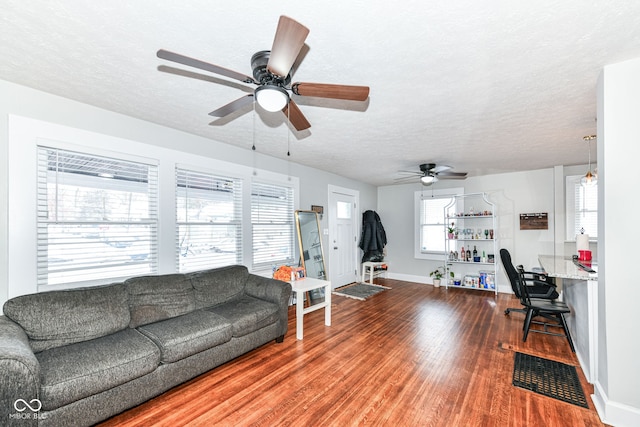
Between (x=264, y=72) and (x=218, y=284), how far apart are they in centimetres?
237

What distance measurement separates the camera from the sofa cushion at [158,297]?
2479 mm

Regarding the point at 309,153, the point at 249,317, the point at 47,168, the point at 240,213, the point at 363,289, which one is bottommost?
the point at 363,289

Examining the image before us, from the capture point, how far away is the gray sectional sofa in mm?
1582

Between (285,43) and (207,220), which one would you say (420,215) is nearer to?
(207,220)

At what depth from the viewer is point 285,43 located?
1.29m

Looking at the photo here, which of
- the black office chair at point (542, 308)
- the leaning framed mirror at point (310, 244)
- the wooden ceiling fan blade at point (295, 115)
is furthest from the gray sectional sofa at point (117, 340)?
the black office chair at point (542, 308)

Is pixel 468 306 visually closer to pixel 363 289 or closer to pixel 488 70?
pixel 363 289

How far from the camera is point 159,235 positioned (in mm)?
3021

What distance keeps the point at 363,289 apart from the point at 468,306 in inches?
76.3

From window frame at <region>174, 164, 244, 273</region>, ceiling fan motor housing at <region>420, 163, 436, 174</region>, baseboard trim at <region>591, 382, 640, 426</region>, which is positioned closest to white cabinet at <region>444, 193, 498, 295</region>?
ceiling fan motor housing at <region>420, 163, 436, 174</region>

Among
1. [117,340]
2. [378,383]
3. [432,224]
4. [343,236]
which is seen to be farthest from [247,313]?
[432,224]

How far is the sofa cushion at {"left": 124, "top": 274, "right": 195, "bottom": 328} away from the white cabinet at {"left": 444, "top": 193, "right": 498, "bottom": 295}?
506 cm

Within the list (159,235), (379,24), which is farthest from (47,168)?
(379,24)

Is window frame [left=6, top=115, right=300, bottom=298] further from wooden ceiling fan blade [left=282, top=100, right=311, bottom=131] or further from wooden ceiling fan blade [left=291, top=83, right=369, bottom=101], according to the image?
wooden ceiling fan blade [left=291, top=83, right=369, bottom=101]
